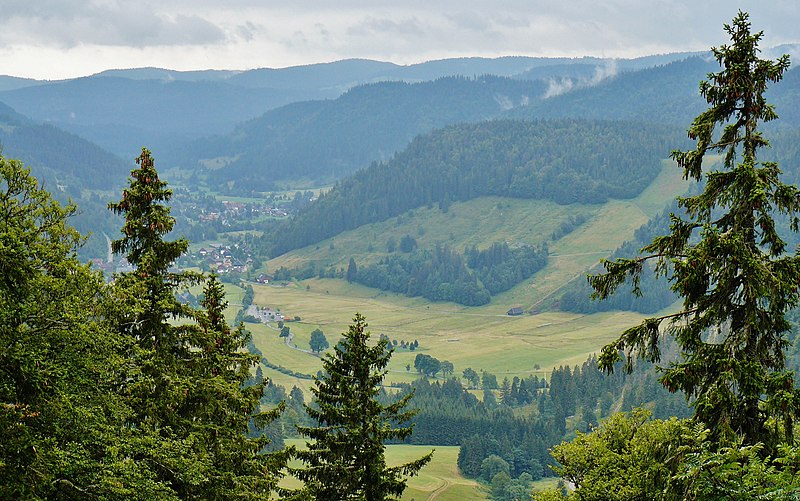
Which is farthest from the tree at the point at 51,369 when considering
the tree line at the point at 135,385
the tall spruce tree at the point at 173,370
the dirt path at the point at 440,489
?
the dirt path at the point at 440,489

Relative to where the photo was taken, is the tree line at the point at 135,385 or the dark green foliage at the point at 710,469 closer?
the dark green foliage at the point at 710,469

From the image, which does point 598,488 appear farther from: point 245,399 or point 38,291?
point 38,291

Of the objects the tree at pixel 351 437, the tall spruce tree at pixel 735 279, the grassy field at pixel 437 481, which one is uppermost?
the tall spruce tree at pixel 735 279

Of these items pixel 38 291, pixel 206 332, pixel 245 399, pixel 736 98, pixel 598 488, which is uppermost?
pixel 736 98

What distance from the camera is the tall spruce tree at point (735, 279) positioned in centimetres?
1441

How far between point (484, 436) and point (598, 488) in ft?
460

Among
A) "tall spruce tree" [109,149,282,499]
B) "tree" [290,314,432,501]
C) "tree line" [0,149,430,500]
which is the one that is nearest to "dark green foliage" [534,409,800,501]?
"tree" [290,314,432,501]

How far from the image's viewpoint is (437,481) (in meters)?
133

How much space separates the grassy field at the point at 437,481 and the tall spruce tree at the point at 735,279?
10458 centimetres

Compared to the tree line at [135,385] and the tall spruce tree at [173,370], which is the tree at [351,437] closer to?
the tree line at [135,385]

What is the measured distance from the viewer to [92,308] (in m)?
20.0

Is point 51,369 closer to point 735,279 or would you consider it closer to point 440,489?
point 735,279

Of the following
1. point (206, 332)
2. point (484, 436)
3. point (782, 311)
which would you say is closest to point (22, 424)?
point (206, 332)

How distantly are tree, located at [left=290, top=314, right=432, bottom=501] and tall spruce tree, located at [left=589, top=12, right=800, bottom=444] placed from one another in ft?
36.1
